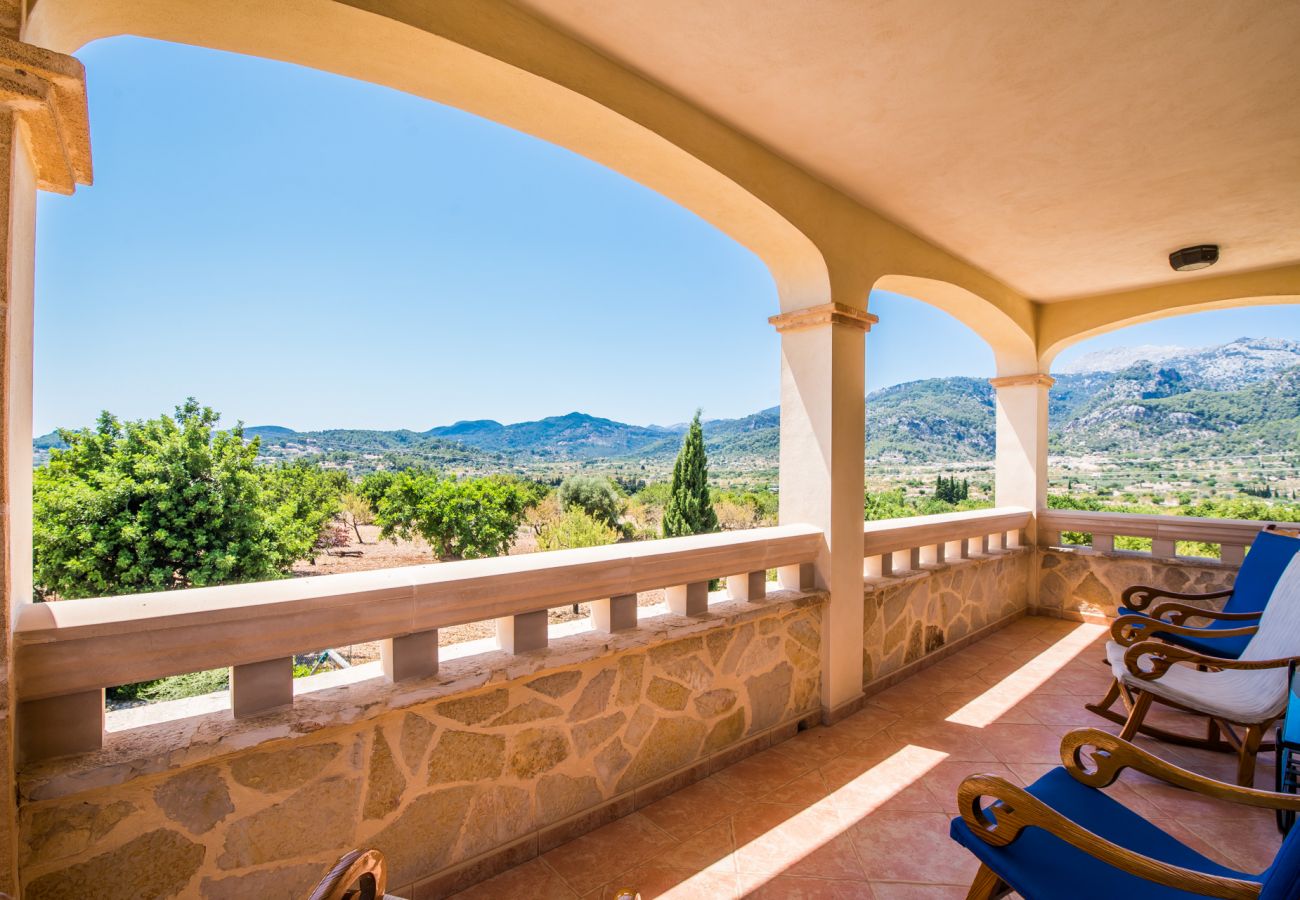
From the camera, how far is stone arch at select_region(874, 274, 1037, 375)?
152 inches

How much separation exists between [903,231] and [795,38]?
1961 mm

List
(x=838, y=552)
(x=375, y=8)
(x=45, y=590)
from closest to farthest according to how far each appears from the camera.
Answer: (x=375, y=8) < (x=838, y=552) < (x=45, y=590)

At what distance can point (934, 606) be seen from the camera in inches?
154

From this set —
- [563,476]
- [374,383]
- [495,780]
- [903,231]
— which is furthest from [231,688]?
[374,383]

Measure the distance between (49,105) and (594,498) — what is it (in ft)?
54.5

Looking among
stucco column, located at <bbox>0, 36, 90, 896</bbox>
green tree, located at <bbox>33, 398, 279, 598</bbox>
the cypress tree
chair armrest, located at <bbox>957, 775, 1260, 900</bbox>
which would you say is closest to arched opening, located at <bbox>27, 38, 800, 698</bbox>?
green tree, located at <bbox>33, 398, 279, 598</bbox>

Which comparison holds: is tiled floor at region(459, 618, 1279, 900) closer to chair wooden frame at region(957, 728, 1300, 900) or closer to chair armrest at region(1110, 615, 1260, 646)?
chair armrest at region(1110, 615, 1260, 646)

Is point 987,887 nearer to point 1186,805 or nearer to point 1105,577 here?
point 1186,805

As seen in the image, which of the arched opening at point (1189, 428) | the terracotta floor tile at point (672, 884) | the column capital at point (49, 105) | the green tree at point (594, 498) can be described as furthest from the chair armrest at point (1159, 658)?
the green tree at point (594, 498)

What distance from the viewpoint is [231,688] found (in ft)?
4.75

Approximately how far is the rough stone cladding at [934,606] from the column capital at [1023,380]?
1.54 m

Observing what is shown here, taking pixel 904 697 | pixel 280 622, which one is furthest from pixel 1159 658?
pixel 280 622

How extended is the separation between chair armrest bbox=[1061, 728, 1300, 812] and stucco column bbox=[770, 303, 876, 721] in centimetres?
147

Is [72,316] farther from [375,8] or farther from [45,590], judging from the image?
[375,8]
